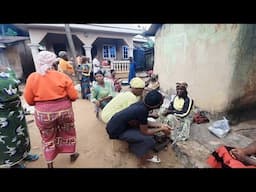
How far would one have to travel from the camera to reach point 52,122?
1.82 m

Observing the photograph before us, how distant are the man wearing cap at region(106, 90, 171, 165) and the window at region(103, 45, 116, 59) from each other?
9.39 meters

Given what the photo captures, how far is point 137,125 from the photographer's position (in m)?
2.09

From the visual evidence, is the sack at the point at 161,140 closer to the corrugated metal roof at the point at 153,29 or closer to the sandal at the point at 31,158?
the sandal at the point at 31,158

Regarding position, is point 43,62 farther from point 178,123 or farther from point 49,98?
point 178,123

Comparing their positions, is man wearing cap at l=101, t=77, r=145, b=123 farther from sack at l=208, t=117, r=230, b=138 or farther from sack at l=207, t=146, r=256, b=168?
sack at l=208, t=117, r=230, b=138

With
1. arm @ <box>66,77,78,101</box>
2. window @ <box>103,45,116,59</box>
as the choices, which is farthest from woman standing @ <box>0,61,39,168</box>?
window @ <box>103,45,116,59</box>

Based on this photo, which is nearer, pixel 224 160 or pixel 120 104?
pixel 224 160

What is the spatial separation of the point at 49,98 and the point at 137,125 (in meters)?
1.09

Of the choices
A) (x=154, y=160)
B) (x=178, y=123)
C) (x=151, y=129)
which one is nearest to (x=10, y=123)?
(x=151, y=129)

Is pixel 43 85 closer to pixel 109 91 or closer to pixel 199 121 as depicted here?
pixel 109 91

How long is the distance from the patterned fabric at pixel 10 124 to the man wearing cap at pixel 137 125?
1.06 m

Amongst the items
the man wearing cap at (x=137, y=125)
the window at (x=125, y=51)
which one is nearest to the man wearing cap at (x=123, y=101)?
the man wearing cap at (x=137, y=125)
